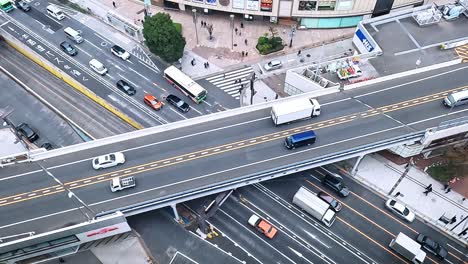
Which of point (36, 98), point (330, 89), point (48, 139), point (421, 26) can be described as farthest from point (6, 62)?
point (421, 26)

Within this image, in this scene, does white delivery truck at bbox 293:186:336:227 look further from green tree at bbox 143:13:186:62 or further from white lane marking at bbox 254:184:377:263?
green tree at bbox 143:13:186:62

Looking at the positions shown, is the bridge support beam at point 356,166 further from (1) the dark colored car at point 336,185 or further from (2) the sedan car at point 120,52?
(2) the sedan car at point 120,52

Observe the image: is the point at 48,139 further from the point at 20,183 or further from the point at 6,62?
the point at 6,62

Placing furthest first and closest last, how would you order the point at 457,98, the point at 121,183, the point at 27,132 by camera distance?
the point at 27,132 → the point at 457,98 → the point at 121,183

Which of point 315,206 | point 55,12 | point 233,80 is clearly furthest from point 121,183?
point 55,12

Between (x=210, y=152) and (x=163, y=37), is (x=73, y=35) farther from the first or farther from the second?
(x=210, y=152)
